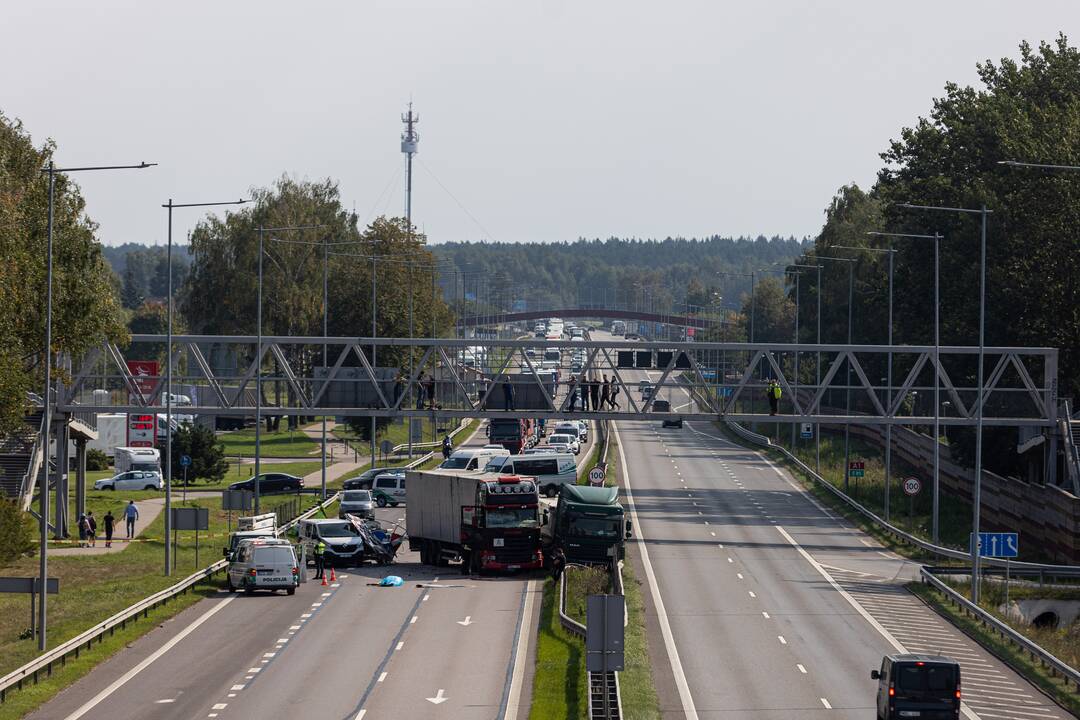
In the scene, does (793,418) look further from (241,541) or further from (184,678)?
(184,678)

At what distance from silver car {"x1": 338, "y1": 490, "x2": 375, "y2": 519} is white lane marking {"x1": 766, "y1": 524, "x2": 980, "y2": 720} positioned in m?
18.2

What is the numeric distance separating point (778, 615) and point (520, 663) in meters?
11.8

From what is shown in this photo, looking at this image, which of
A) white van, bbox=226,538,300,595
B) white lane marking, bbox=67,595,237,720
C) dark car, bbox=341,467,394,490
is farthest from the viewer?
dark car, bbox=341,467,394,490

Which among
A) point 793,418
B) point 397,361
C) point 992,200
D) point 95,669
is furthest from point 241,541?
point 397,361

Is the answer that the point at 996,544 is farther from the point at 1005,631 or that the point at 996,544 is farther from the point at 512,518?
the point at 512,518

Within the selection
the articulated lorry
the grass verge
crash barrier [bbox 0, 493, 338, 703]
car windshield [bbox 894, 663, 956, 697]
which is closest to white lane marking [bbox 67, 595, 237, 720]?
crash barrier [bbox 0, 493, 338, 703]

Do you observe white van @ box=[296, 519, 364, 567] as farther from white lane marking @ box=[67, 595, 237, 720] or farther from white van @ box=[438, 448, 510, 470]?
white van @ box=[438, 448, 510, 470]

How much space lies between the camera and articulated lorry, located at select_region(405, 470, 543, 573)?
52.4 meters

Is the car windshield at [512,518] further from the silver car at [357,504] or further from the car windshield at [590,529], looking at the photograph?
the silver car at [357,504]

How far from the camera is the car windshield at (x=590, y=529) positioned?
5491cm

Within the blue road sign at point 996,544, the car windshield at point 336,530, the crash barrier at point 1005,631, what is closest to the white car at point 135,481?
the car windshield at point 336,530

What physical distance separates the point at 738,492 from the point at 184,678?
180 feet

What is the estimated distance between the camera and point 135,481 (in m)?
89.8

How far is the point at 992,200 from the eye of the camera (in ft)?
239
